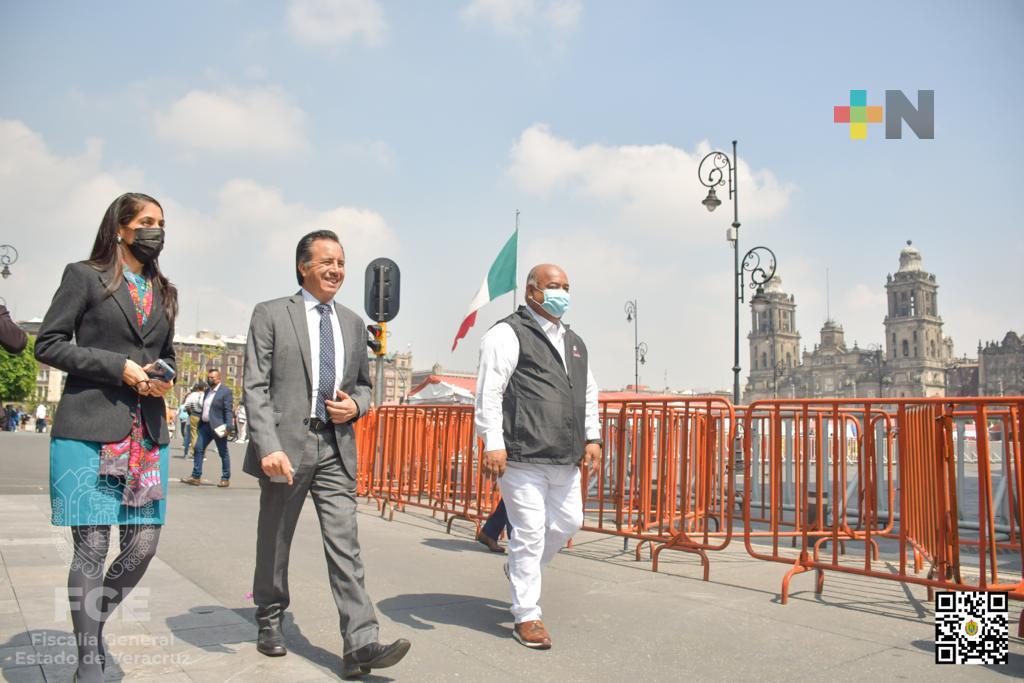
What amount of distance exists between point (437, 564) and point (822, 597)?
2672mm

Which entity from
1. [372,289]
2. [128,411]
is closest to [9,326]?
[128,411]

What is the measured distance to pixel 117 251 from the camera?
3.08 metres

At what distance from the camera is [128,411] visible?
9.72 feet

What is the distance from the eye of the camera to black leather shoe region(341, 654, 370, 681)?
3255 mm

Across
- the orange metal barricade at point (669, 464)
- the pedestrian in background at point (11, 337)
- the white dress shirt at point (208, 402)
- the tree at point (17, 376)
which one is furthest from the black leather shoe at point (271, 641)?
the tree at point (17, 376)

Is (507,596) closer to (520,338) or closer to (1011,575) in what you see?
(520,338)

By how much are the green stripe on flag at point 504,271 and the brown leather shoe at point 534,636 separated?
8.93 metres

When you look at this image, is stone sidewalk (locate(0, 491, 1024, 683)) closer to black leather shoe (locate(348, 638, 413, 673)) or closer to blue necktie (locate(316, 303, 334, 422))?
black leather shoe (locate(348, 638, 413, 673))

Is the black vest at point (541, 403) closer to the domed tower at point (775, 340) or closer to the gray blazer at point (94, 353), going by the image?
the gray blazer at point (94, 353)

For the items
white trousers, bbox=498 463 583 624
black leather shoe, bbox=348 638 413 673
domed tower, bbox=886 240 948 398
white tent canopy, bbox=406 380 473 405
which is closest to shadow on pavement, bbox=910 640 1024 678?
white trousers, bbox=498 463 583 624

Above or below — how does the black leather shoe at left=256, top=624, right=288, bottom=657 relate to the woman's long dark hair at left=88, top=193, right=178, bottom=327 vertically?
below

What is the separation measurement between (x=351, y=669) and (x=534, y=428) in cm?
141

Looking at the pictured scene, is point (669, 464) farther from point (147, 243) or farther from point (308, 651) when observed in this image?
point (147, 243)

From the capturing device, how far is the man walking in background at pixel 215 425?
11484 mm
